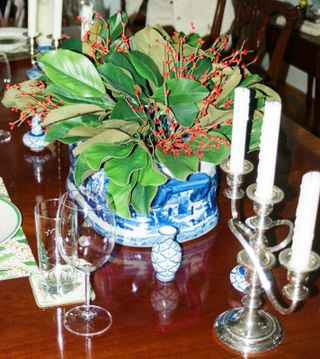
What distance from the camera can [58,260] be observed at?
3.46 feet

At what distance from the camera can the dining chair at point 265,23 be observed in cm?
215

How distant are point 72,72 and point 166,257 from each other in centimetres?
34

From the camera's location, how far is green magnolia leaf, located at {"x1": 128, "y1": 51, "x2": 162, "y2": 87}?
1101 millimetres

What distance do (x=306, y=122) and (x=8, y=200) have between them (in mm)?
2456

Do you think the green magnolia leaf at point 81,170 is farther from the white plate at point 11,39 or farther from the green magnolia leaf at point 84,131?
the white plate at point 11,39

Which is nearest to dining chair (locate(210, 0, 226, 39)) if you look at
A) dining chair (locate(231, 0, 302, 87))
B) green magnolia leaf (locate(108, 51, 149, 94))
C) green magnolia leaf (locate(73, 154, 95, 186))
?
dining chair (locate(231, 0, 302, 87))

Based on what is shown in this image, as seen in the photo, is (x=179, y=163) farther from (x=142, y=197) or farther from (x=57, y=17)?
(x=57, y=17)

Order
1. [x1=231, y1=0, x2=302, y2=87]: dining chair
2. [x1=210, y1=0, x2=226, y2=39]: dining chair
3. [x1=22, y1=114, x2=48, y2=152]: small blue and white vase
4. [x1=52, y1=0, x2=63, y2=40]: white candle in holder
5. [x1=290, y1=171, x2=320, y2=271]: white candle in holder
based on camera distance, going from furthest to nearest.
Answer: [x1=210, y1=0, x2=226, y2=39]: dining chair
[x1=231, y1=0, x2=302, y2=87]: dining chair
[x1=52, y1=0, x2=63, y2=40]: white candle in holder
[x1=22, y1=114, x2=48, y2=152]: small blue and white vase
[x1=290, y1=171, x2=320, y2=271]: white candle in holder

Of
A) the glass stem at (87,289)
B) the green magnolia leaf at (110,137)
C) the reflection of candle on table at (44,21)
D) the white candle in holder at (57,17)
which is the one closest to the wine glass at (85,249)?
the glass stem at (87,289)

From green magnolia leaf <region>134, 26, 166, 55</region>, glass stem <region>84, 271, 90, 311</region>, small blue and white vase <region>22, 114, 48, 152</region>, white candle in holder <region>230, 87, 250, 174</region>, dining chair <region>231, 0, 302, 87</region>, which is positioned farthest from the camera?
dining chair <region>231, 0, 302, 87</region>

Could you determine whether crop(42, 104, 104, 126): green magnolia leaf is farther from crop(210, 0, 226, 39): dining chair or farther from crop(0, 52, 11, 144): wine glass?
crop(210, 0, 226, 39): dining chair

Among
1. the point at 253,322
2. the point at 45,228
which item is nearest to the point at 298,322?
the point at 253,322

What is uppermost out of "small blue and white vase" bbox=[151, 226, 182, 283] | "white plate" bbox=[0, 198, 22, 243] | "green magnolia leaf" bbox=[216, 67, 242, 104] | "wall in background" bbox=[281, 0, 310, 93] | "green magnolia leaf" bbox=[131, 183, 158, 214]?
"green magnolia leaf" bbox=[216, 67, 242, 104]

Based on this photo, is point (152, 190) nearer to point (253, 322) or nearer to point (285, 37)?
point (253, 322)
